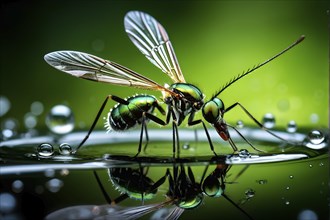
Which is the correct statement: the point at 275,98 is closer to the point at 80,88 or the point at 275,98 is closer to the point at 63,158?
the point at 80,88

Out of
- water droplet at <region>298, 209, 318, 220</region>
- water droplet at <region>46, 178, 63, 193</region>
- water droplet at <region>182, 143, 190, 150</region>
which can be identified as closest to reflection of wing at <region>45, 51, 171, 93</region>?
water droplet at <region>182, 143, 190, 150</region>

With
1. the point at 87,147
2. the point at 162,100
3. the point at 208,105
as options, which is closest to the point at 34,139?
the point at 87,147

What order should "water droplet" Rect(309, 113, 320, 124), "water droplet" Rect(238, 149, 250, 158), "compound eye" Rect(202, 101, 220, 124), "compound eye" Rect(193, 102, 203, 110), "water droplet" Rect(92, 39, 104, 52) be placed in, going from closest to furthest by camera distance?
1. "water droplet" Rect(238, 149, 250, 158)
2. "compound eye" Rect(202, 101, 220, 124)
3. "compound eye" Rect(193, 102, 203, 110)
4. "water droplet" Rect(309, 113, 320, 124)
5. "water droplet" Rect(92, 39, 104, 52)

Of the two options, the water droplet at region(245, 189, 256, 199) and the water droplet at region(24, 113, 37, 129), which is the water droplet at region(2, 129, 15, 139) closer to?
the water droplet at region(24, 113, 37, 129)

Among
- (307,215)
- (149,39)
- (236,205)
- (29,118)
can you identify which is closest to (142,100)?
(149,39)

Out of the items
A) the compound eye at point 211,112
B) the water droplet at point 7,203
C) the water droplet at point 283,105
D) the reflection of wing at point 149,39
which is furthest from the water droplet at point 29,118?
the water droplet at point 7,203

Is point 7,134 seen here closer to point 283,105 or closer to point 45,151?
point 45,151
